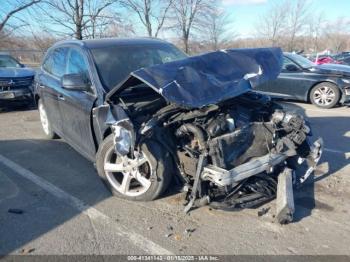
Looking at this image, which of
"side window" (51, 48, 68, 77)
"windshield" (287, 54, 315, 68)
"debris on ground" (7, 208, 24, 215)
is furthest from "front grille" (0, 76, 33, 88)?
"windshield" (287, 54, 315, 68)

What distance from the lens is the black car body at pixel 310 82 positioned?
9430mm

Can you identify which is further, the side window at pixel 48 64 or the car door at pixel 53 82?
the side window at pixel 48 64

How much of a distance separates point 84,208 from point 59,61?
8.95 ft

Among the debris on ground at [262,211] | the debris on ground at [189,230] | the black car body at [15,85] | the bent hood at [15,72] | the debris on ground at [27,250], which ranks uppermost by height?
the bent hood at [15,72]

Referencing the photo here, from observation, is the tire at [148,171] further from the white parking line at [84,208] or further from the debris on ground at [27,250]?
the debris on ground at [27,250]

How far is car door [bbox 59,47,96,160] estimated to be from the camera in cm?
451

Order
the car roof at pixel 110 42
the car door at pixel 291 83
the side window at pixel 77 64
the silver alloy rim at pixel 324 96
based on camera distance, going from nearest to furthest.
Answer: the side window at pixel 77 64
the car roof at pixel 110 42
the silver alloy rim at pixel 324 96
the car door at pixel 291 83

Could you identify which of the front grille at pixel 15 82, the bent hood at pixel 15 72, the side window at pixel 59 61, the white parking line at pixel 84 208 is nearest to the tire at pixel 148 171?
the white parking line at pixel 84 208

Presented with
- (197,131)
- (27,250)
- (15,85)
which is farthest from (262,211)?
(15,85)

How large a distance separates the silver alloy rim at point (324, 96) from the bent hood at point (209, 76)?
5645 mm

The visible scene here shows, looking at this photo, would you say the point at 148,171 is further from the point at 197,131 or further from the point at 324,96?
the point at 324,96

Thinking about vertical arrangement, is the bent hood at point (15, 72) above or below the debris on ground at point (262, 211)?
above

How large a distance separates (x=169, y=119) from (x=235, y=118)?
74 cm

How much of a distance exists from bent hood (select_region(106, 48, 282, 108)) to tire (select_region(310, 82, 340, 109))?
5.64 m
